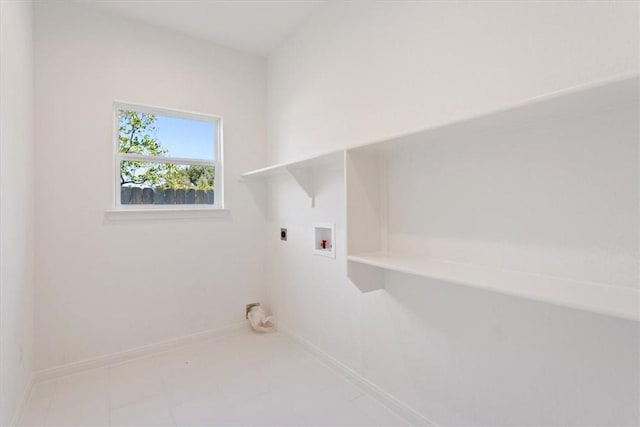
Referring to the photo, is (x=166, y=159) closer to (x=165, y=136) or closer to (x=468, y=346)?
(x=165, y=136)

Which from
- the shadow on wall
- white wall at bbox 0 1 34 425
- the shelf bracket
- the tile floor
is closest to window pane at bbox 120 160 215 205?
white wall at bbox 0 1 34 425

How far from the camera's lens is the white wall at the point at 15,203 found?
1.50m

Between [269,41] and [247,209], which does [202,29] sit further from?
[247,209]

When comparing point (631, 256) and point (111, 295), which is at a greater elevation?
point (631, 256)

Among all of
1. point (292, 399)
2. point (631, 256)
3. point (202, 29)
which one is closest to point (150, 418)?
point (292, 399)

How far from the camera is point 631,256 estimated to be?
101 centimetres

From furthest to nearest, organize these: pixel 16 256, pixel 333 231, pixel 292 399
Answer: pixel 333 231
pixel 292 399
pixel 16 256

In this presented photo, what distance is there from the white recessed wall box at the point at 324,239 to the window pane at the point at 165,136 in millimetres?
1299

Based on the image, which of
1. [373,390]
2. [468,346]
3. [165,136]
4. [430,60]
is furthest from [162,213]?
[468,346]

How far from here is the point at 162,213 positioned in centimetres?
264

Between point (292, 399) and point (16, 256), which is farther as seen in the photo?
Result: point (292, 399)

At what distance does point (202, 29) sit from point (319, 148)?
1463mm

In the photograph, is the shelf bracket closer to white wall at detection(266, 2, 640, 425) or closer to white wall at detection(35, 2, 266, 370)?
white wall at detection(266, 2, 640, 425)

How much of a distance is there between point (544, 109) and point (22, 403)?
3012 mm
